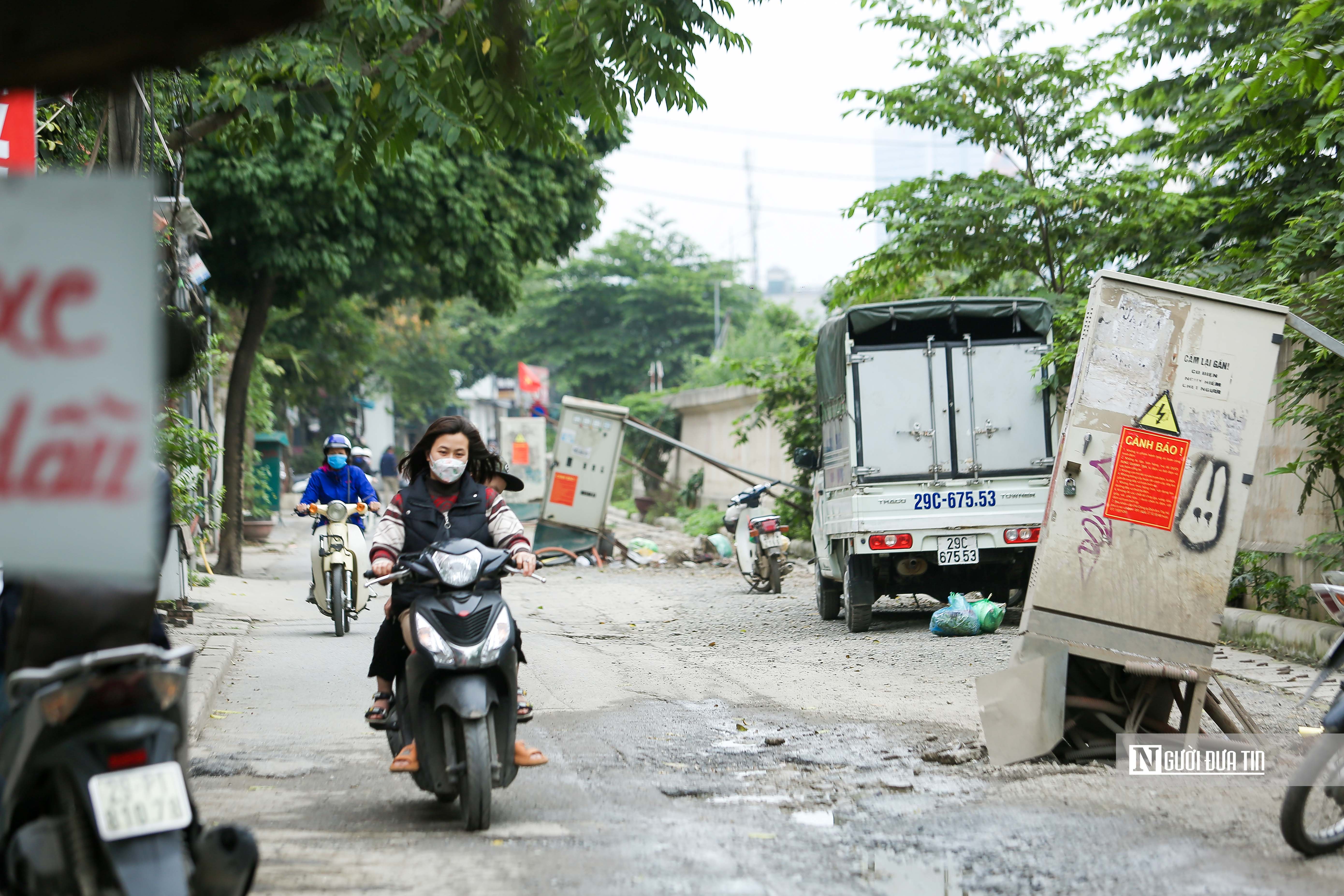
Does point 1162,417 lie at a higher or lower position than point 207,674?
higher

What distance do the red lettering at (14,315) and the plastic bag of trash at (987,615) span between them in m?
9.29

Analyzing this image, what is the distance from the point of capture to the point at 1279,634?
9.65 m

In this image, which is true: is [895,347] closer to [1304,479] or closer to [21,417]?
[1304,479]

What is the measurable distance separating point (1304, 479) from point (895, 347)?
359cm

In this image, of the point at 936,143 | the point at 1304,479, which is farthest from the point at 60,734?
the point at 936,143

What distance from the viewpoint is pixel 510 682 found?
4.91 m

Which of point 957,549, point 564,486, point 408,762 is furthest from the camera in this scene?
point 564,486

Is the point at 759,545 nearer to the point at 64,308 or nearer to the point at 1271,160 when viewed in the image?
the point at 1271,160

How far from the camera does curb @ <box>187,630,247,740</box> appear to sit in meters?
7.05

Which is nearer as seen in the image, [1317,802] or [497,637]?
[1317,802]

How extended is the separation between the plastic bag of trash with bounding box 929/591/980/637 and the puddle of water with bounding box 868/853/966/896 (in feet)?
21.6

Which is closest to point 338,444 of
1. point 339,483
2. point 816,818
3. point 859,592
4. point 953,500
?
point 339,483

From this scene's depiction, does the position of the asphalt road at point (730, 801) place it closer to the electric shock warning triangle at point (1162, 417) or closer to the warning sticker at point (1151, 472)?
the warning sticker at point (1151, 472)

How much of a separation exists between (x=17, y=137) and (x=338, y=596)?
5835mm
